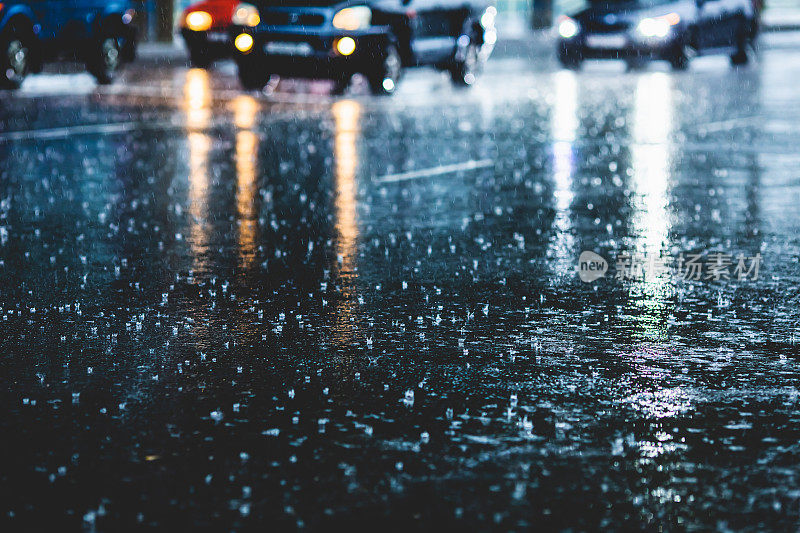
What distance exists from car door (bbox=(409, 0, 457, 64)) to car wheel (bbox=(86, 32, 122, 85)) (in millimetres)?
4375

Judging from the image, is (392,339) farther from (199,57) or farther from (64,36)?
(199,57)

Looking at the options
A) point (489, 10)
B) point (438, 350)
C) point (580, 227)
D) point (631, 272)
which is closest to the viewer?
point (438, 350)

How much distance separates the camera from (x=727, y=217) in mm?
9953

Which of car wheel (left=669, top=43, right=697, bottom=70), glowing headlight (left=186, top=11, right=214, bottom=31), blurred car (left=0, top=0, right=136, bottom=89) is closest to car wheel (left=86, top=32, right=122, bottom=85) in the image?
blurred car (left=0, top=0, right=136, bottom=89)

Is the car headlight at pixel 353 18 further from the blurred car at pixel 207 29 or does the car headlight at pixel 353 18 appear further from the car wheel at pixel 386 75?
A: the blurred car at pixel 207 29

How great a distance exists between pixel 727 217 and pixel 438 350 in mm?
4375

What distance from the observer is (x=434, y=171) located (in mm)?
12414

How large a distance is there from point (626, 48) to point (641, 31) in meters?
0.38

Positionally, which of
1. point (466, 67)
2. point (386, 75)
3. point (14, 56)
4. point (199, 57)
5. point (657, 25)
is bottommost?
point (386, 75)

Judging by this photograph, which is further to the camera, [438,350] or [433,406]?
[438,350]

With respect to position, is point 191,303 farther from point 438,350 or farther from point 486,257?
point 486,257

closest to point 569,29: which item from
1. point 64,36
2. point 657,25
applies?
point 657,25

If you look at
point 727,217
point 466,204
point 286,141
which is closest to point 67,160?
point 286,141

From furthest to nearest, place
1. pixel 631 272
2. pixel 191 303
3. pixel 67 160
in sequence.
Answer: pixel 67 160
pixel 631 272
pixel 191 303
